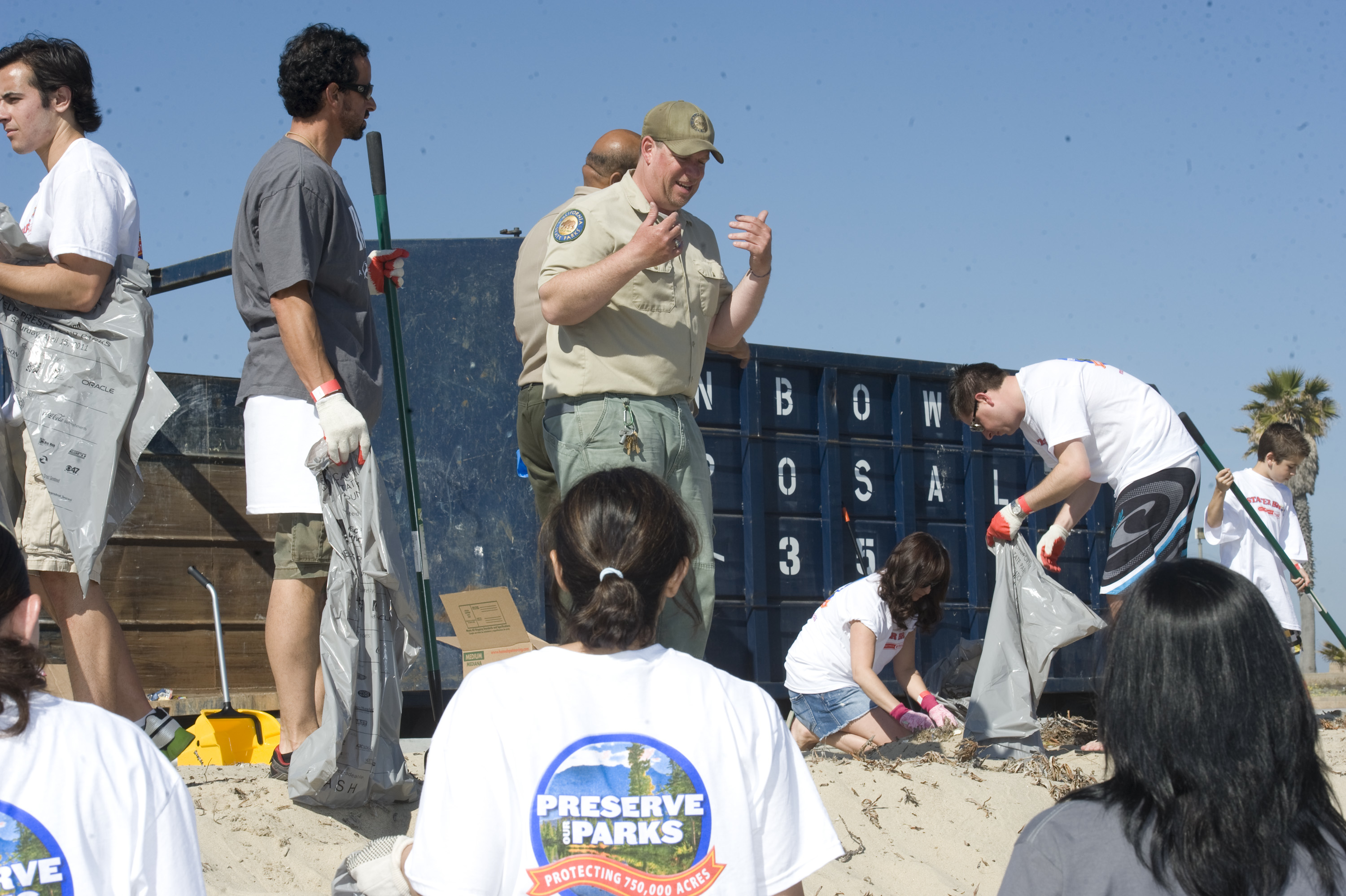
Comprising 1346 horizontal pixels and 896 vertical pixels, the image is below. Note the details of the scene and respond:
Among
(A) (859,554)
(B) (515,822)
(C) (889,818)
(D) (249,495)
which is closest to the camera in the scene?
(B) (515,822)

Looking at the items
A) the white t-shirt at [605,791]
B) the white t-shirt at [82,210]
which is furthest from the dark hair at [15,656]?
the white t-shirt at [82,210]

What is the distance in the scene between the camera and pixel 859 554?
21.7 feet

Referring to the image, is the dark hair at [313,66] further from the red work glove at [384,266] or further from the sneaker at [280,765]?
the sneaker at [280,765]

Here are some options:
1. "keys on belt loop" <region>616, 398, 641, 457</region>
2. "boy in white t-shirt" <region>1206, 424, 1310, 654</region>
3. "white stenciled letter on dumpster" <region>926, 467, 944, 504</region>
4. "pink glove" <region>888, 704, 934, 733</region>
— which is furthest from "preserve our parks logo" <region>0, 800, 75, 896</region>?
"boy in white t-shirt" <region>1206, 424, 1310, 654</region>

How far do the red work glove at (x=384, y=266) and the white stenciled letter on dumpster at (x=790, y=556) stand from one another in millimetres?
2971

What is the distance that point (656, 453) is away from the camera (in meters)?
3.59

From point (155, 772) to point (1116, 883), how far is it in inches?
47.0

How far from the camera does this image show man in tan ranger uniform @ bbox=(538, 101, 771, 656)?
11.6 feet

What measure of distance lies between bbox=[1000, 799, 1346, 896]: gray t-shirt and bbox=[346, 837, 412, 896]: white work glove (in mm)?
842

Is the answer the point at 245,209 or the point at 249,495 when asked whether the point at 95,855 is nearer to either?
the point at 249,495

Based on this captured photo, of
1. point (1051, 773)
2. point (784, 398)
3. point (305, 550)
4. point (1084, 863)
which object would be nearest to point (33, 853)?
point (1084, 863)

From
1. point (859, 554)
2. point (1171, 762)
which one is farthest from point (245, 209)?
point (859, 554)

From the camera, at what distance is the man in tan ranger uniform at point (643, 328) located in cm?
354

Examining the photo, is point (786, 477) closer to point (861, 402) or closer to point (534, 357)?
point (861, 402)
